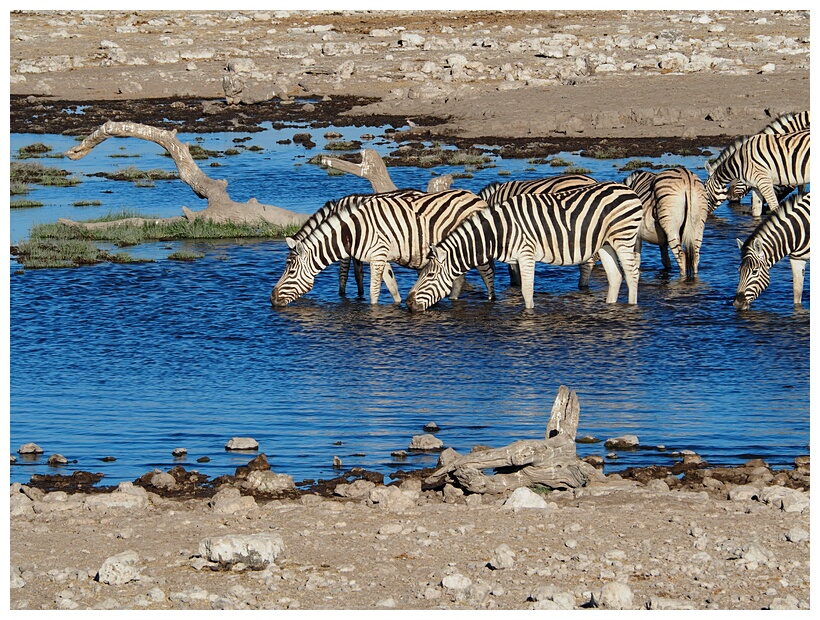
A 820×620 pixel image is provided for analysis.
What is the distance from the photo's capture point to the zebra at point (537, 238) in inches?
723

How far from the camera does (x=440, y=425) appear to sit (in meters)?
12.8

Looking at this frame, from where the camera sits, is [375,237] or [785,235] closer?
[785,235]

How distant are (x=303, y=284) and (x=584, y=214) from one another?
159 inches

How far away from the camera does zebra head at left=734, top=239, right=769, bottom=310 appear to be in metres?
18.2

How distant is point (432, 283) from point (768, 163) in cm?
1037

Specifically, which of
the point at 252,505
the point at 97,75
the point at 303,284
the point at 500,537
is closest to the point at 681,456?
the point at 500,537

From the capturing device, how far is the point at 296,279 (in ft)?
62.9

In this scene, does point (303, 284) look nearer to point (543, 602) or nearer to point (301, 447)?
point (301, 447)

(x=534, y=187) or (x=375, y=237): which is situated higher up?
(x=534, y=187)

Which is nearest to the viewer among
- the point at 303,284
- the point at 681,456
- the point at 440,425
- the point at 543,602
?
the point at 543,602

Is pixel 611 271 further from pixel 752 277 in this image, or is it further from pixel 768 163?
pixel 768 163

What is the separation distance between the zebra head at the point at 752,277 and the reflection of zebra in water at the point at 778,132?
8.87 m

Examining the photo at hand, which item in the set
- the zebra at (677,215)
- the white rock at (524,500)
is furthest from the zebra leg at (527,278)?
the white rock at (524,500)

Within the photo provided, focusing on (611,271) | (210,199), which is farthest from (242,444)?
(210,199)
